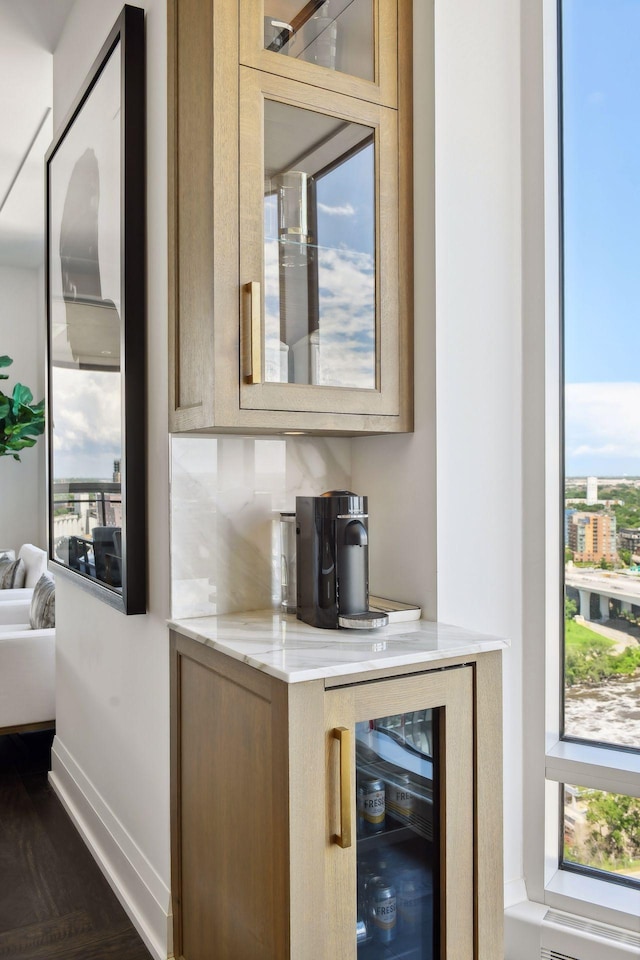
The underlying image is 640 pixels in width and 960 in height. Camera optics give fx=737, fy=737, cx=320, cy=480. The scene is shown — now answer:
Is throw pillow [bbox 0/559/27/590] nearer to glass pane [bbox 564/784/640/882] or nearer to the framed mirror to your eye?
the framed mirror

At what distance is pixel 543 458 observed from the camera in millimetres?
1837

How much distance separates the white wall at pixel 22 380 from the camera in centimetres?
662

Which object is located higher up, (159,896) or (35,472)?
(35,472)

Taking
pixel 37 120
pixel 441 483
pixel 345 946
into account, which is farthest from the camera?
pixel 37 120

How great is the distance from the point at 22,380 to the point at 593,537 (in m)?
6.03

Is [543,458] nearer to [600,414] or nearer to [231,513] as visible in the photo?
[600,414]

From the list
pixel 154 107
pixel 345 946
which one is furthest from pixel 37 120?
pixel 345 946

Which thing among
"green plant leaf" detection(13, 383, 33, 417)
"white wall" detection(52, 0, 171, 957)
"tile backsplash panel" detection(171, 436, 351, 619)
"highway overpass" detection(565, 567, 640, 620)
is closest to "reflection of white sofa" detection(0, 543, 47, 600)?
"green plant leaf" detection(13, 383, 33, 417)

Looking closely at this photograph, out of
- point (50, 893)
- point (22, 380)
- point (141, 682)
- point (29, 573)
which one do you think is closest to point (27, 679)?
point (50, 893)

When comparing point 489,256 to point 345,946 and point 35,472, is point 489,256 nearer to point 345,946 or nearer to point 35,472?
point 345,946

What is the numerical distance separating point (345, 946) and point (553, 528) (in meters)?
1.04

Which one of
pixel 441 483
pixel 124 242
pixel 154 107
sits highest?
pixel 154 107

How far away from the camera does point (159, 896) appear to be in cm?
187

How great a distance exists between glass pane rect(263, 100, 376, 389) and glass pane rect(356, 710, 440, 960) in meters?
0.75
